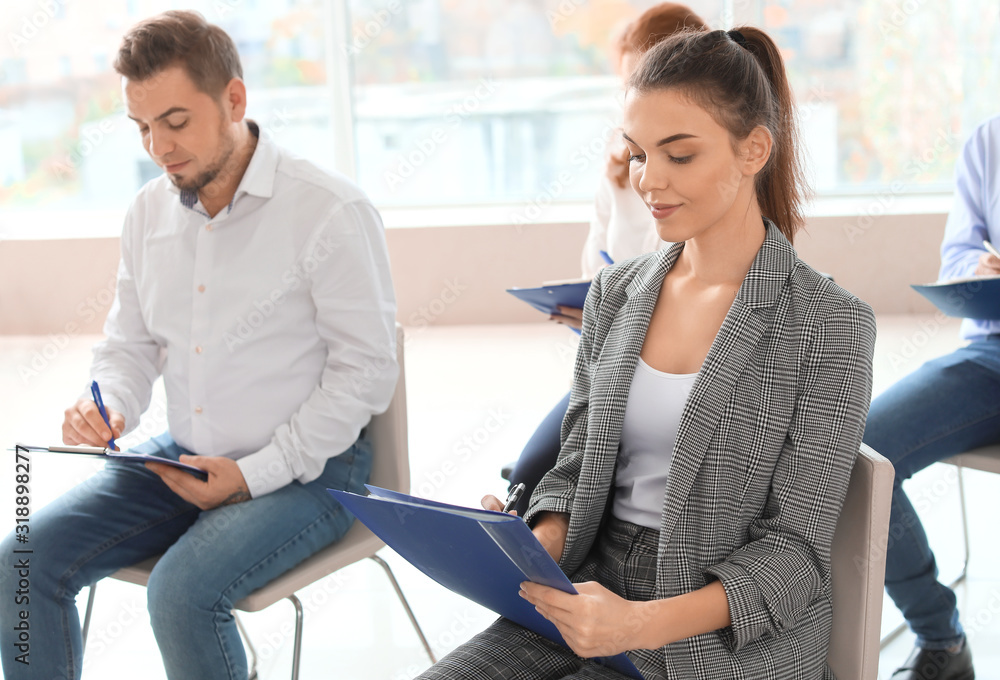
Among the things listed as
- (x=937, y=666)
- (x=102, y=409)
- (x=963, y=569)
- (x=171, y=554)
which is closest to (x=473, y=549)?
(x=171, y=554)

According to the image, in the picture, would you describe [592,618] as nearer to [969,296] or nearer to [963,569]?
[969,296]

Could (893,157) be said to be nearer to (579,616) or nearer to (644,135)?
(644,135)

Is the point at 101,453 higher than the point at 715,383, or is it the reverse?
the point at 715,383

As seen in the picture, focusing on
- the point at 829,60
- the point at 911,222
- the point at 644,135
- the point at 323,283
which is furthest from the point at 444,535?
the point at 829,60

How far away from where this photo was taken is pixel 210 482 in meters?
1.61

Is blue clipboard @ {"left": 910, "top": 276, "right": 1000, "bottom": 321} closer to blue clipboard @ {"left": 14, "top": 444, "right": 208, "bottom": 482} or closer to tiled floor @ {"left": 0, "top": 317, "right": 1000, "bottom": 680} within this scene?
tiled floor @ {"left": 0, "top": 317, "right": 1000, "bottom": 680}

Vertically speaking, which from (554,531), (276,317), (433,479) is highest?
(276,317)

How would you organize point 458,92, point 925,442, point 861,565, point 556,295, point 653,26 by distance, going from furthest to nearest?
1. point 458,92
2. point 653,26
3. point 556,295
4. point 925,442
5. point 861,565

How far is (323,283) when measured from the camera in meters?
1.70

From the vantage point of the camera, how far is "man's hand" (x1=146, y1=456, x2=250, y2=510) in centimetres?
160

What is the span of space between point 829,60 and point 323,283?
442 centimetres

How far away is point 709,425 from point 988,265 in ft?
4.11

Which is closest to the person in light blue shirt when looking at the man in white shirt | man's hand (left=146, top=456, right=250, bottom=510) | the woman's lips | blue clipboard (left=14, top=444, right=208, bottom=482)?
the woman's lips

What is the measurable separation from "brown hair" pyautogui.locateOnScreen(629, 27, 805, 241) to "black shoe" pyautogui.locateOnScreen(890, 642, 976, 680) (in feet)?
3.63
